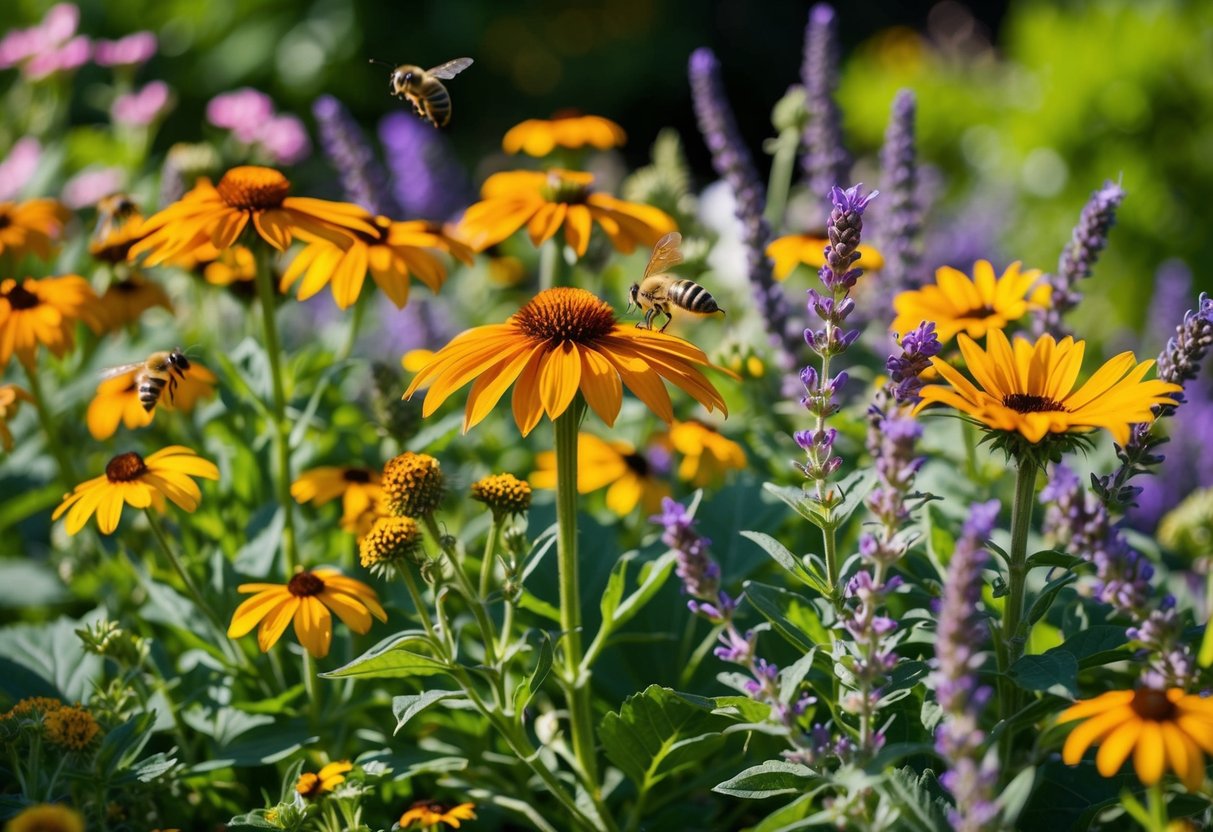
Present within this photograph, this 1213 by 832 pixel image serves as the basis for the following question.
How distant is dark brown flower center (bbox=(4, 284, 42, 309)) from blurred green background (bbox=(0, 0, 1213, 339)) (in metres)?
3.11

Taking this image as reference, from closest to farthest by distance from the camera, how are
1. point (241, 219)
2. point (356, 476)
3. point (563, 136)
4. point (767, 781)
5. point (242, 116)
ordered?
1. point (767, 781)
2. point (241, 219)
3. point (356, 476)
4. point (563, 136)
5. point (242, 116)

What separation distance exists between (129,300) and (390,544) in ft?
3.70

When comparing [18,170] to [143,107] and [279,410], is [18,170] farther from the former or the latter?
[279,410]

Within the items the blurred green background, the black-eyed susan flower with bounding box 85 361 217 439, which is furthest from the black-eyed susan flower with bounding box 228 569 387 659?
the blurred green background

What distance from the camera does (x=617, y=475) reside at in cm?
219

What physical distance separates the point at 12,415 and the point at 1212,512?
240 centimetres

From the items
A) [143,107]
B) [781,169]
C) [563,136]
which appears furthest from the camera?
[143,107]

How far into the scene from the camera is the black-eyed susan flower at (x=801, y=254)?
2.26m

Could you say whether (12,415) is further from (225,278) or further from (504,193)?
(504,193)

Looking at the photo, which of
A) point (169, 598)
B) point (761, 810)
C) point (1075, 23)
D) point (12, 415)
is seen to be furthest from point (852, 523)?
point (1075, 23)

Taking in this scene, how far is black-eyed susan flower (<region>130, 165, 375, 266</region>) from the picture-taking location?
175 centimetres

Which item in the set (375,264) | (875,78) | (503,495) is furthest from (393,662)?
(875,78)

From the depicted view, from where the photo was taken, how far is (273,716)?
72.7 inches

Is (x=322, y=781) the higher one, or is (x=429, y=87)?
(x=429, y=87)
